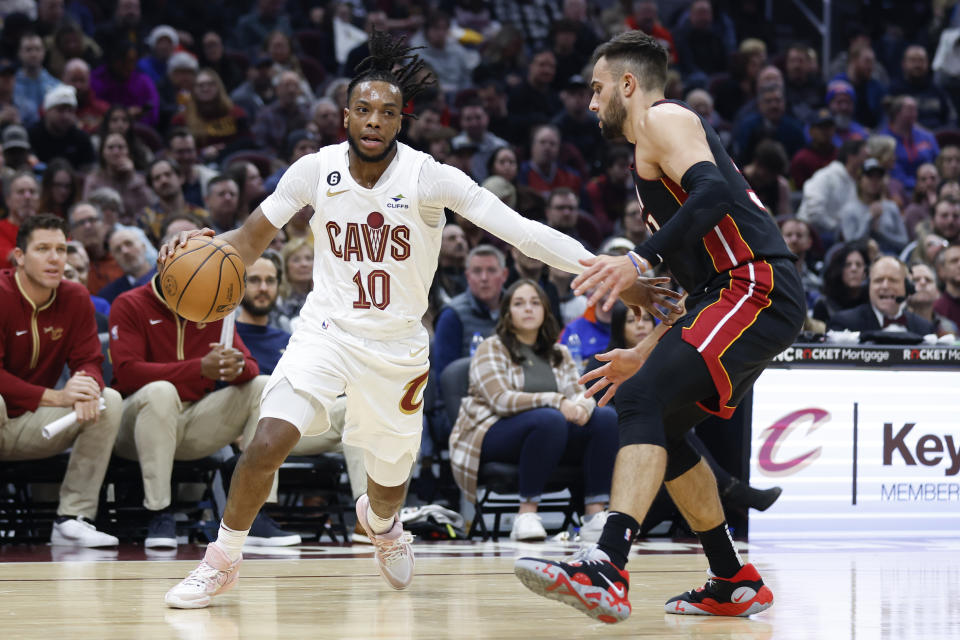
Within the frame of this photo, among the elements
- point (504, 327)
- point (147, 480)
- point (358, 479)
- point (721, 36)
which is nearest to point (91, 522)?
point (147, 480)

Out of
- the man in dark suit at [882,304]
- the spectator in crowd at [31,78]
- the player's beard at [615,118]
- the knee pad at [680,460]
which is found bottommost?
the knee pad at [680,460]

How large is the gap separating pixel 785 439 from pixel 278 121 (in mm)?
6648

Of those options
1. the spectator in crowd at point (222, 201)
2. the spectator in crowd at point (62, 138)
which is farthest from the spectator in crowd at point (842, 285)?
the spectator in crowd at point (62, 138)

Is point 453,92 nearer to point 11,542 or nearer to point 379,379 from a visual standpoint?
point 11,542

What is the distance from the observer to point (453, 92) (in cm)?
1407

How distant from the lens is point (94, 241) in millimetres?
8953

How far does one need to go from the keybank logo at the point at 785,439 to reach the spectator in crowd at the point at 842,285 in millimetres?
1989

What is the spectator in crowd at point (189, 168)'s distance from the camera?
1061cm

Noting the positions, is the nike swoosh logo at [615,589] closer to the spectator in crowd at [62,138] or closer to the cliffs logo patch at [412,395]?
the cliffs logo patch at [412,395]

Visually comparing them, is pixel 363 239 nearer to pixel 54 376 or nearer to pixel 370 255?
pixel 370 255

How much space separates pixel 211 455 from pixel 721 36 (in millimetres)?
10429

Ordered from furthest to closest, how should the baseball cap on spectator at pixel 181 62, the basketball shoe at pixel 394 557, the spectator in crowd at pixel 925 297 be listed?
the baseball cap on spectator at pixel 181 62 → the spectator in crowd at pixel 925 297 → the basketball shoe at pixel 394 557

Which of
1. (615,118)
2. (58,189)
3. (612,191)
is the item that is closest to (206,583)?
(615,118)

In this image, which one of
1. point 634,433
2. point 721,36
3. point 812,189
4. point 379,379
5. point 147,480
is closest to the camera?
point 634,433
